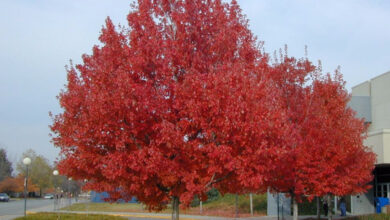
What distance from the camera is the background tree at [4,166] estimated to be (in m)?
83.8

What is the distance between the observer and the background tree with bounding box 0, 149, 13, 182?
83.8m

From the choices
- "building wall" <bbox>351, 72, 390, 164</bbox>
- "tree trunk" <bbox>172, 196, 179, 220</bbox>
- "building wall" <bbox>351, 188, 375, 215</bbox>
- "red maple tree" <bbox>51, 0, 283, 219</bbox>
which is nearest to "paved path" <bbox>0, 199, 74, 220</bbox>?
"tree trunk" <bbox>172, 196, 179, 220</bbox>

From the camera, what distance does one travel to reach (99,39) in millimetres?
11398

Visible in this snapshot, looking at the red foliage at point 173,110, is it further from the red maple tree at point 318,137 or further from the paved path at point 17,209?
the paved path at point 17,209

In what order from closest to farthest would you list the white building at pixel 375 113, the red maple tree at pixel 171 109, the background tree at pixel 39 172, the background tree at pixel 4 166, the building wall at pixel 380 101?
the red maple tree at pixel 171 109 < the white building at pixel 375 113 < the building wall at pixel 380 101 < the background tree at pixel 4 166 < the background tree at pixel 39 172

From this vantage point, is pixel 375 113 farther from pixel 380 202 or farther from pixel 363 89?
pixel 380 202

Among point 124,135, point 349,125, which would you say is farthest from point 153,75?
point 349,125

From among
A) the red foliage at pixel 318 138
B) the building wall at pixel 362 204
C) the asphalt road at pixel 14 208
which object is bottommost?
the asphalt road at pixel 14 208

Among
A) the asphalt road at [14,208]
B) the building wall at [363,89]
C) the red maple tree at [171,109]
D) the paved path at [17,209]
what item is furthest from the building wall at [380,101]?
the asphalt road at [14,208]

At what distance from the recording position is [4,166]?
86875mm

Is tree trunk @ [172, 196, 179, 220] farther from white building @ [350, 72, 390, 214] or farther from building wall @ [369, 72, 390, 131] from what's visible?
building wall @ [369, 72, 390, 131]

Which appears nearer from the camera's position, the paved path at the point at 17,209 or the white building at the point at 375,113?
the white building at the point at 375,113

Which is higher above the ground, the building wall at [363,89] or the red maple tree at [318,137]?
the building wall at [363,89]

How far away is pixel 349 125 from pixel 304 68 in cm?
313
